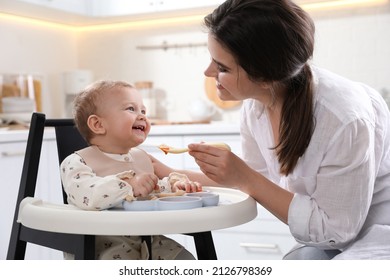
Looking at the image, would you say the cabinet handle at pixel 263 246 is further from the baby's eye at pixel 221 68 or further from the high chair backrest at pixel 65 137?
the baby's eye at pixel 221 68

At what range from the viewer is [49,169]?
102 inches

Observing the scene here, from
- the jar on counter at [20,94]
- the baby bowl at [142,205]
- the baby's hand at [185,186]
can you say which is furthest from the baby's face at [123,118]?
the jar on counter at [20,94]

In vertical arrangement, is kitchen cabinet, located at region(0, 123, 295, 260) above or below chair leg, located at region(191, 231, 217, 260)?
below

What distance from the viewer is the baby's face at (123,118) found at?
137 centimetres

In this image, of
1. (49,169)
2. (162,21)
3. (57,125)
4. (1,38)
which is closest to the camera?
(57,125)

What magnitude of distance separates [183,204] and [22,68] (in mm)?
2351

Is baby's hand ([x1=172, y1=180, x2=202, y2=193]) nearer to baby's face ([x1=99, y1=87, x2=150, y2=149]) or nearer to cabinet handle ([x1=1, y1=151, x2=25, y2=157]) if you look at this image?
baby's face ([x1=99, y1=87, x2=150, y2=149])

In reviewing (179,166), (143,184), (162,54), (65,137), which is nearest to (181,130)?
(179,166)

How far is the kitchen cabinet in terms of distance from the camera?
2412mm

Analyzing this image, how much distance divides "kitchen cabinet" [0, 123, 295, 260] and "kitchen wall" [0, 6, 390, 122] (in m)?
0.65

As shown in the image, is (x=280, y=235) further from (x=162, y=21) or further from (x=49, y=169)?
(x=162, y=21)

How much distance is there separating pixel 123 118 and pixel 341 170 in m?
0.52

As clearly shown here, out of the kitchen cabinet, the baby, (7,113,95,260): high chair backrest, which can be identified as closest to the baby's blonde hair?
the baby
